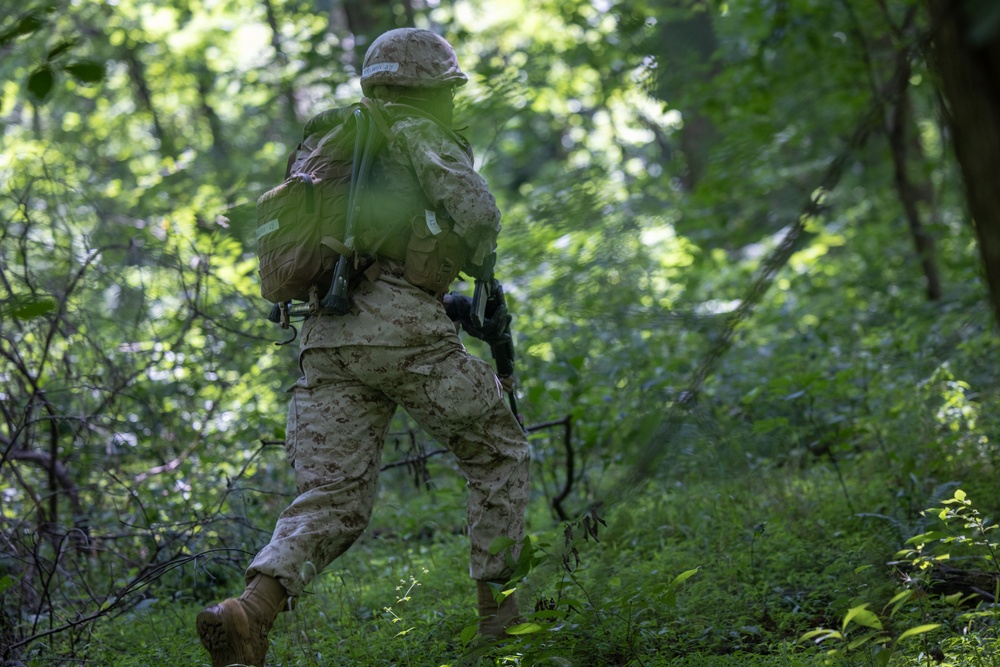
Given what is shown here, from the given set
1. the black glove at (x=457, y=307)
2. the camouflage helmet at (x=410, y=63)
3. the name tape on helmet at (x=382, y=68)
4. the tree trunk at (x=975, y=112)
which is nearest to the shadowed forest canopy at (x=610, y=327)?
the tree trunk at (x=975, y=112)

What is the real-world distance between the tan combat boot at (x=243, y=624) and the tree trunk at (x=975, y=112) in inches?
92.5

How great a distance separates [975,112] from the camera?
1.40m

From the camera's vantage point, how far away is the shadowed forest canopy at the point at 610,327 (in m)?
2.45

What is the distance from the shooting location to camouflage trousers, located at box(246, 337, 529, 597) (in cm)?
317

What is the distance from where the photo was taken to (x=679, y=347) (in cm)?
751

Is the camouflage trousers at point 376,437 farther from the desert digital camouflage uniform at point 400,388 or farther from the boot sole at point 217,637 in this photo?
the boot sole at point 217,637

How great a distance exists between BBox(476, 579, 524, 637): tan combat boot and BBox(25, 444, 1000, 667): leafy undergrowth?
0.29ft

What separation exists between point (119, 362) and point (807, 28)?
567cm

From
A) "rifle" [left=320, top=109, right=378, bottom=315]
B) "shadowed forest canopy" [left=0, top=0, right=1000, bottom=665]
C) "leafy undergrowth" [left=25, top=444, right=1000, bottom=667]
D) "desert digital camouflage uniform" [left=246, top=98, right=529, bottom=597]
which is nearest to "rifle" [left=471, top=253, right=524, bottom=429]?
"desert digital camouflage uniform" [left=246, top=98, right=529, bottom=597]

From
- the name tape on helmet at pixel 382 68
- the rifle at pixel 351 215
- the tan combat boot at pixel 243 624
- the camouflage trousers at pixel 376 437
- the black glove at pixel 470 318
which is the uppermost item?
the name tape on helmet at pixel 382 68

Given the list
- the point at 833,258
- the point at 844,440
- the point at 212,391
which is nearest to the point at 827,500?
the point at 844,440

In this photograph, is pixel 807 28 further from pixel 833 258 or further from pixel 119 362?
pixel 119 362

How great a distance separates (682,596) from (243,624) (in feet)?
5.67

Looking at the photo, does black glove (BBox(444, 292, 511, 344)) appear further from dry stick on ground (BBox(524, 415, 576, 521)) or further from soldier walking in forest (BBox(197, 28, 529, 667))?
dry stick on ground (BBox(524, 415, 576, 521))
